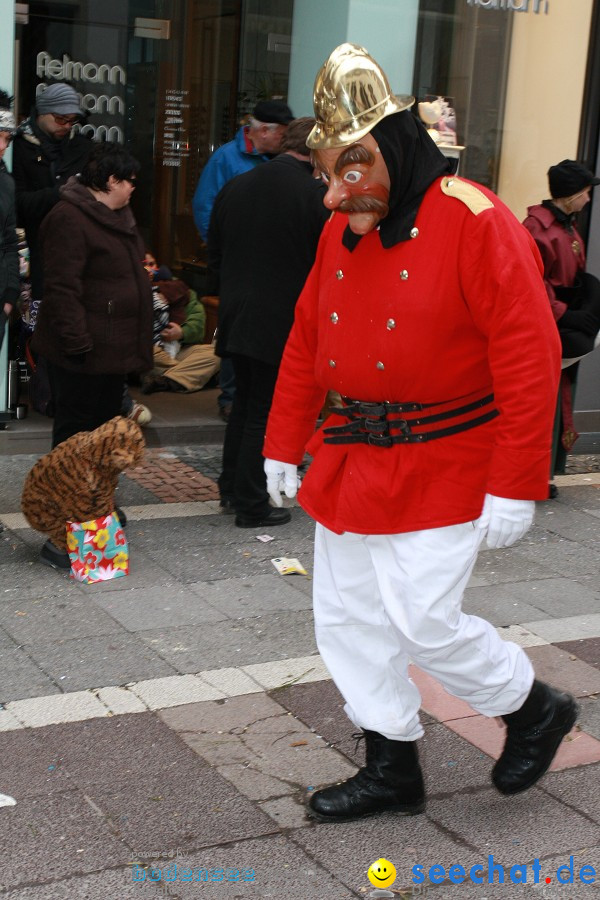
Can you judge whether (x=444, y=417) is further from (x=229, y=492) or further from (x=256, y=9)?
(x=256, y=9)

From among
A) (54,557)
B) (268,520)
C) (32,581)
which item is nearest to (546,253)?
(268,520)

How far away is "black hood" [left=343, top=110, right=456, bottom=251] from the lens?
10.8ft

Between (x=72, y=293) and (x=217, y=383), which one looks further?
(x=217, y=383)

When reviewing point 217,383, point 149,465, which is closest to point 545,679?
point 149,465

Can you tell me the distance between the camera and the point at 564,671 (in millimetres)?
4809

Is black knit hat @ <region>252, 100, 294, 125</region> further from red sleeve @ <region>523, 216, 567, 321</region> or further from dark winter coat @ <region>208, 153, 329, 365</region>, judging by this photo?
red sleeve @ <region>523, 216, 567, 321</region>

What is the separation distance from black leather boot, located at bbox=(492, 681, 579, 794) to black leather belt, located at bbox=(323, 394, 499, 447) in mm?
827

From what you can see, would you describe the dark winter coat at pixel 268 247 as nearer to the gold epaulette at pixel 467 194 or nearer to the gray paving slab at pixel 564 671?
the gray paving slab at pixel 564 671

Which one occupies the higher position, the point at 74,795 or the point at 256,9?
the point at 256,9

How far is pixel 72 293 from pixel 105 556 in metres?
1.25

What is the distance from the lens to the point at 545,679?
473 cm

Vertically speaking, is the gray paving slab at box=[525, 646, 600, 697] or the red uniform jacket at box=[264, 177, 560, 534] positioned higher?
the red uniform jacket at box=[264, 177, 560, 534]

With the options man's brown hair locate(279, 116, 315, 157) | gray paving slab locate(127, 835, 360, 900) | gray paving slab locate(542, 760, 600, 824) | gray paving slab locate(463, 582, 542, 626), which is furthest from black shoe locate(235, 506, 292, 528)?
gray paving slab locate(127, 835, 360, 900)

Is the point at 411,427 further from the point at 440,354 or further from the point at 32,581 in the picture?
the point at 32,581
